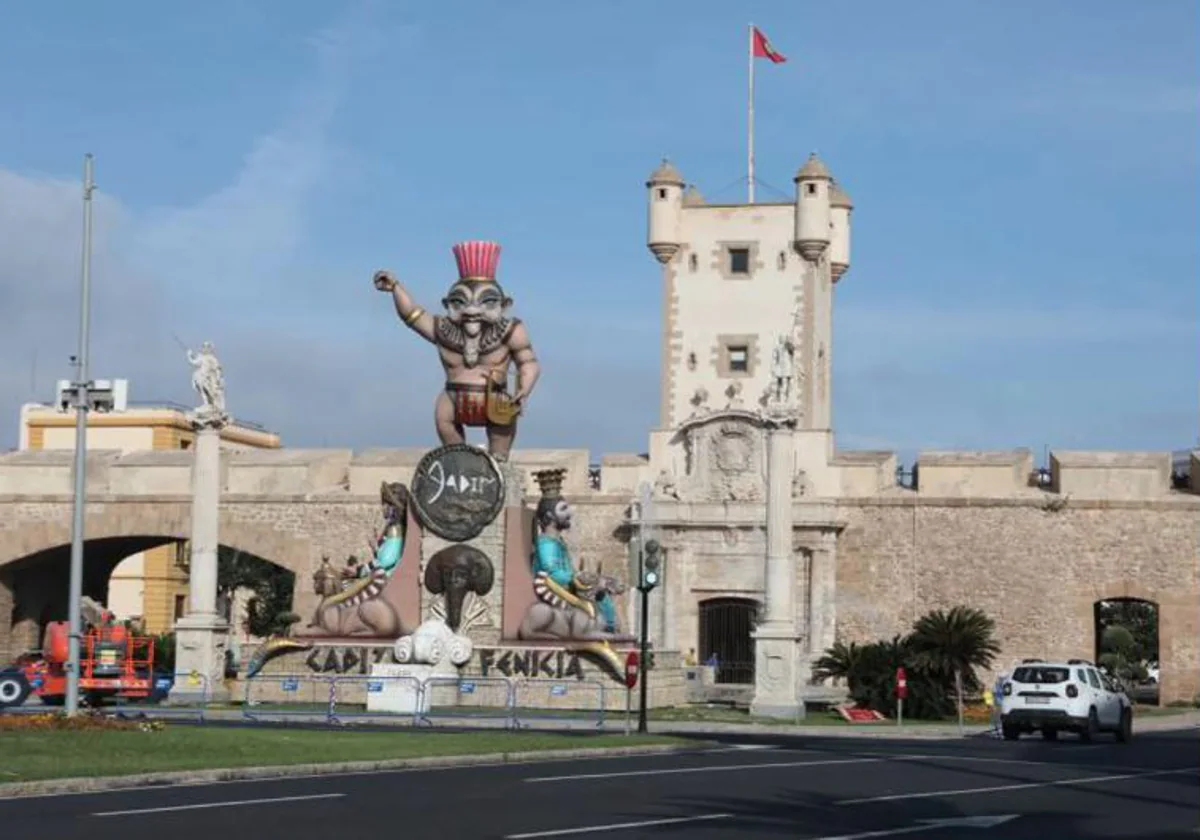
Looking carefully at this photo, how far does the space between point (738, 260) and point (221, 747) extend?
36.1 meters

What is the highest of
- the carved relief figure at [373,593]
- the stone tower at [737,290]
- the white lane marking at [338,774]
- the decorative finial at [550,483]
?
the stone tower at [737,290]

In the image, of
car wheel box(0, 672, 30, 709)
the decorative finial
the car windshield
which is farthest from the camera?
the decorative finial

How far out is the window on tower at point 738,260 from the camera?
56.8 metres

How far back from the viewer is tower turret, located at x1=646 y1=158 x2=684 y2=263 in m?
57.0

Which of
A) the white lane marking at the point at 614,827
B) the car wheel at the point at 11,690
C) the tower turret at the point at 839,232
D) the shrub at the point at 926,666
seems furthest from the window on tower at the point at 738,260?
the white lane marking at the point at 614,827

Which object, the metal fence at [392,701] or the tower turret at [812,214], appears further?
the tower turret at [812,214]

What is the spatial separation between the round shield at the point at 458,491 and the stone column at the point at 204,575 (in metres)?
4.74

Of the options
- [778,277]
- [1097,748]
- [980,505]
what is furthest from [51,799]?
[778,277]

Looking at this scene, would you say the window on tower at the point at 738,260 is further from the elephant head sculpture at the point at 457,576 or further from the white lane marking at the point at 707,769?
the white lane marking at the point at 707,769

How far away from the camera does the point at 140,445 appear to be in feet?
260

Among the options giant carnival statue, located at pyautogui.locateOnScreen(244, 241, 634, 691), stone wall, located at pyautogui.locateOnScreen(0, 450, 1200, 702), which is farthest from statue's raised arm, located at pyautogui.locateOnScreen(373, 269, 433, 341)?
stone wall, located at pyautogui.locateOnScreen(0, 450, 1200, 702)

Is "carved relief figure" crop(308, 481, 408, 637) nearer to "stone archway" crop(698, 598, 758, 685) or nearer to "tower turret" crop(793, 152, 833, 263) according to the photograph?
"stone archway" crop(698, 598, 758, 685)

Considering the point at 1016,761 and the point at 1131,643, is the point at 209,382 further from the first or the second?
the point at 1131,643

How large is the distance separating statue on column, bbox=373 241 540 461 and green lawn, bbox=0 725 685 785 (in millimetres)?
13628
